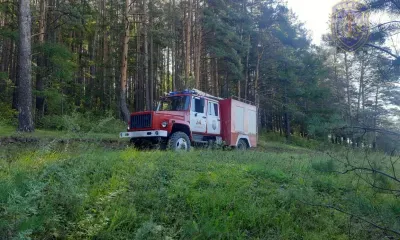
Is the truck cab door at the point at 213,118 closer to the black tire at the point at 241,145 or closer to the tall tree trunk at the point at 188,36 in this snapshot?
the black tire at the point at 241,145

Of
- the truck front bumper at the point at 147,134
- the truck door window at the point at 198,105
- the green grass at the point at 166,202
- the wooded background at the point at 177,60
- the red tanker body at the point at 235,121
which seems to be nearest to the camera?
the green grass at the point at 166,202

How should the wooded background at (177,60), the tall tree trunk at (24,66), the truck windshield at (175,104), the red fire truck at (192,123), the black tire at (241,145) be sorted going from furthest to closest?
the wooded background at (177,60), the black tire at (241,145), the tall tree trunk at (24,66), the truck windshield at (175,104), the red fire truck at (192,123)

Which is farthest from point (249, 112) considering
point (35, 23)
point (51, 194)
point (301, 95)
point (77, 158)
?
point (301, 95)

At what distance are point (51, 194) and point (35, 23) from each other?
798 inches

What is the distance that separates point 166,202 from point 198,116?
7576 millimetres

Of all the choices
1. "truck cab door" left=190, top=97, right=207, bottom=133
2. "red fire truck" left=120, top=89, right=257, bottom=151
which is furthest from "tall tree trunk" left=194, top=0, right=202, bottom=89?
"truck cab door" left=190, top=97, right=207, bottom=133

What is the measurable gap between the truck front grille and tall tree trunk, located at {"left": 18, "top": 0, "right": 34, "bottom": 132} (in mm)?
4338

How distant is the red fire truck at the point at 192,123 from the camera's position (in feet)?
34.9

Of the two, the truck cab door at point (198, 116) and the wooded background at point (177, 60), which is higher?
the wooded background at point (177, 60)

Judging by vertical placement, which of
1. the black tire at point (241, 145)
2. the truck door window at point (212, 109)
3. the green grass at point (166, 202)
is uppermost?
Result: the truck door window at point (212, 109)

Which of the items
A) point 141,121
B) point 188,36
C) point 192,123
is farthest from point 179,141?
point 188,36

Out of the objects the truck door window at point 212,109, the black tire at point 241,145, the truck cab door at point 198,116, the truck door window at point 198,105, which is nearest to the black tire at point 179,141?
the truck cab door at point 198,116

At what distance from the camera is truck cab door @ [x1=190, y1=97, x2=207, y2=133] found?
12.0 meters

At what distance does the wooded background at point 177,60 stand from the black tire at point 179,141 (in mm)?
8172
